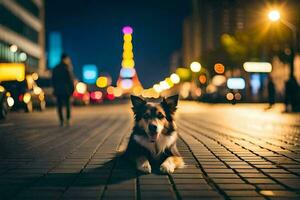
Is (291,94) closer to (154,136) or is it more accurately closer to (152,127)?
(154,136)

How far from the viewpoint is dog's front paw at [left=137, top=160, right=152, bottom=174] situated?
683cm

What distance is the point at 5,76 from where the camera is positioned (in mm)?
37750

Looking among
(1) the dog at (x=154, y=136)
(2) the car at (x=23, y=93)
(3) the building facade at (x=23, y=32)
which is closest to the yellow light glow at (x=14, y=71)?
(2) the car at (x=23, y=93)

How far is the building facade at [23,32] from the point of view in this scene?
6706 cm

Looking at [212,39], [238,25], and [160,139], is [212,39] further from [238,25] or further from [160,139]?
[160,139]

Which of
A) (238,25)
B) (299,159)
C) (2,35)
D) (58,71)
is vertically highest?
(238,25)

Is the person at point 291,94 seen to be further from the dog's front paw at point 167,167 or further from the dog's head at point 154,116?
the dog's front paw at point 167,167

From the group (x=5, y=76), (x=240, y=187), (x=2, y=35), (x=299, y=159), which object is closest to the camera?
(x=240, y=187)

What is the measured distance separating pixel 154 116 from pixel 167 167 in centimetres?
63

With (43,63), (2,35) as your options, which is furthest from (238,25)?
(2,35)

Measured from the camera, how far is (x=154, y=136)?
22.5 ft

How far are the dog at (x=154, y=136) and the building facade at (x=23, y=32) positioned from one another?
52.3 meters

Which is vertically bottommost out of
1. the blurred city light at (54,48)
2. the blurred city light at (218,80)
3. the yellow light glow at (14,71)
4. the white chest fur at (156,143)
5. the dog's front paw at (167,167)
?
the dog's front paw at (167,167)

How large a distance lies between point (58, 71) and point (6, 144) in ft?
21.9
